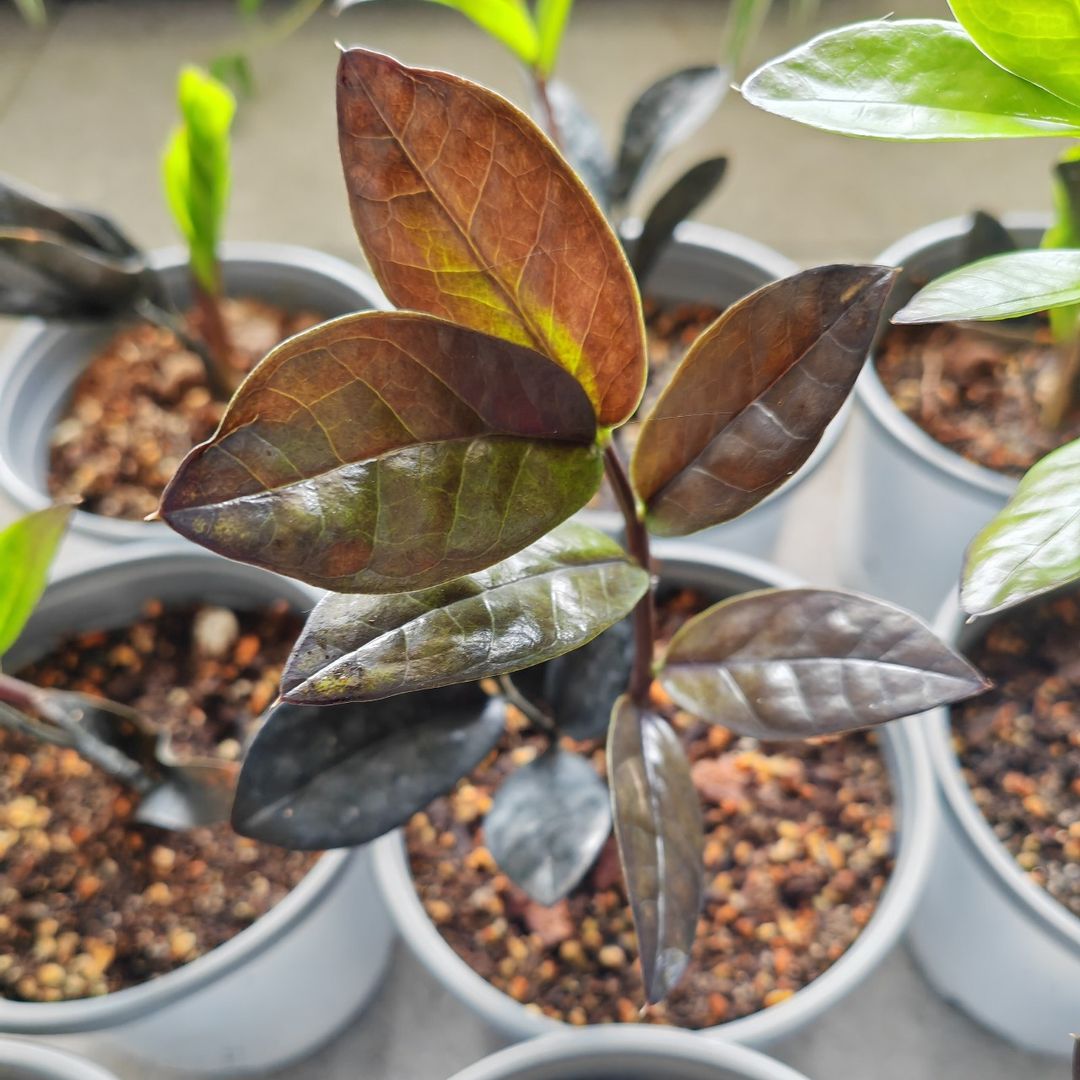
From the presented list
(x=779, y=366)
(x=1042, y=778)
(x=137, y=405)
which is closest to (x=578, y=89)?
(x=137, y=405)

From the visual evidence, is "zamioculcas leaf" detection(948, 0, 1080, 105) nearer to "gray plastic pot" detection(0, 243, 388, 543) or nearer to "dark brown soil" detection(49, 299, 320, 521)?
"gray plastic pot" detection(0, 243, 388, 543)

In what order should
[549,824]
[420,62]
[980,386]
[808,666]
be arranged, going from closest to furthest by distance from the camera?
[808,666] → [549,824] → [980,386] → [420,62]

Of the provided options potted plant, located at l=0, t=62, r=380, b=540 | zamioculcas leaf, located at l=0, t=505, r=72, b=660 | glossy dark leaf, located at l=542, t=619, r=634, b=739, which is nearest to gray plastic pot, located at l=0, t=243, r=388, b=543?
potted plant, located at l=0, t=62, r=380, b=540

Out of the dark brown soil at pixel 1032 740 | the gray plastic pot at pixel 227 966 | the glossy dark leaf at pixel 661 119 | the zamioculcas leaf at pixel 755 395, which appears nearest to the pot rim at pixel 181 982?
the gray plastic pot at pixel 227 966

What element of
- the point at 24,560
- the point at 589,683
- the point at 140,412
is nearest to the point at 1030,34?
the point at 589,683

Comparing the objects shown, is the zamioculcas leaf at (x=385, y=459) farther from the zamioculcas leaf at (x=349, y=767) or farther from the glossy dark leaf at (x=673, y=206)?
the glossy dark leaf at (x=673, y=206)

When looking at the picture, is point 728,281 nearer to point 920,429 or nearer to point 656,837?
point 920,429

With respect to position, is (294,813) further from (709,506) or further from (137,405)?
(137,405)
